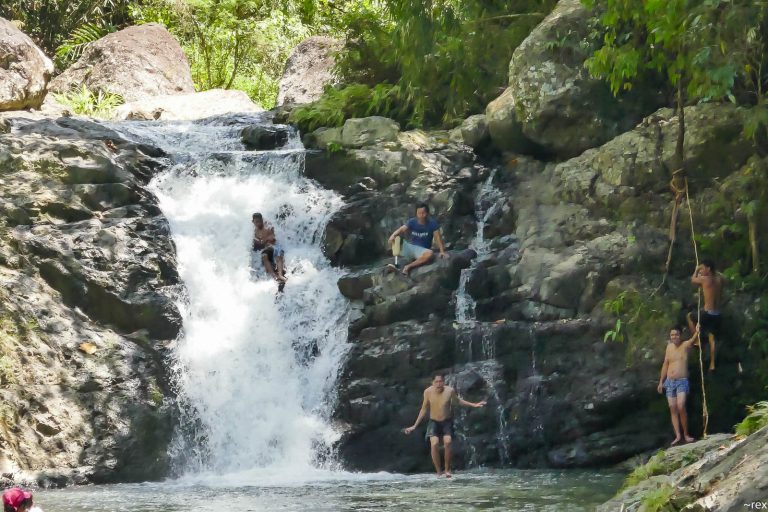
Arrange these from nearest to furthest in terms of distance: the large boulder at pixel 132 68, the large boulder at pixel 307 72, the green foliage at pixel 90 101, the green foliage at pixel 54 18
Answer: the green foliage at pixel 90 101
the large boulder at pixel 132 68
the large boulder at pixel 307 72
the green foliage at pixel 54 18

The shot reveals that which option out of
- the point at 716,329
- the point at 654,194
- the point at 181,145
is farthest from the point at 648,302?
the point at 181,145

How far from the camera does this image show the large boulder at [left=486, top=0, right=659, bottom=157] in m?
17.4

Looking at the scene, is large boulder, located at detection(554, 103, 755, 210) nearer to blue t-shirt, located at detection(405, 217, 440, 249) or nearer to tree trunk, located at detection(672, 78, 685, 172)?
tree trunk, located at detection(672, 78, 685, 172)

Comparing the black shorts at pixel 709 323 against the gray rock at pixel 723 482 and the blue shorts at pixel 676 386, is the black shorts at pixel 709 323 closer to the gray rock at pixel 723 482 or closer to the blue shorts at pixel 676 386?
the blue shorts at pixel 676 386

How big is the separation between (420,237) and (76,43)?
790 inches

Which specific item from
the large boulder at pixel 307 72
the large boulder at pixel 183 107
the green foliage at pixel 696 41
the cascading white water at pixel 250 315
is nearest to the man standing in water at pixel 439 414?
the cascading white water at pixel 250 315

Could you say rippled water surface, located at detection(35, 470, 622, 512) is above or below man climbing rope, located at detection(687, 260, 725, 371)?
below

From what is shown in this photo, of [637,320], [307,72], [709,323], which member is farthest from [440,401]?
[307,72]

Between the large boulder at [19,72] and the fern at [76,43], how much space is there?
885 centimetres

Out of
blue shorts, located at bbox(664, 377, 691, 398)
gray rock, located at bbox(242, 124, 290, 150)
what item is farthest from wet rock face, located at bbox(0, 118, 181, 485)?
blue shorts, located at bbox(664, 377, 691, 398)

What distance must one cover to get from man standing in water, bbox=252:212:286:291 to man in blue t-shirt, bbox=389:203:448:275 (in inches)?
75.8

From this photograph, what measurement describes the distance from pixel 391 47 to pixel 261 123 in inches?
122

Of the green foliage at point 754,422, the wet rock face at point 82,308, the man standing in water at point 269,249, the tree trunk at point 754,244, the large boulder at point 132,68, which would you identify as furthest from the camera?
the large boulder at point 132,68

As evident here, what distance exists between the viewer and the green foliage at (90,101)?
2514cm
